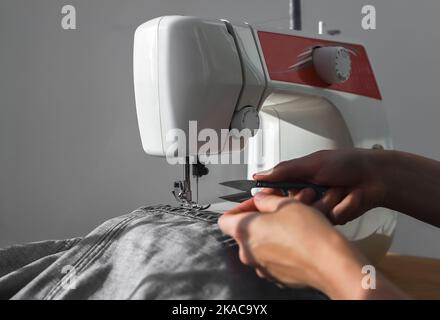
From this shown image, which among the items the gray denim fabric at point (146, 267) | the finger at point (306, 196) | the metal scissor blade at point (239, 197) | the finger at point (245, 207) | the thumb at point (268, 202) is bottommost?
the gray denim fabric at point (146, 267)

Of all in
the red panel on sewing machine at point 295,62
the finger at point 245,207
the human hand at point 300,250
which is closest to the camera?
the human hand at point 300,250

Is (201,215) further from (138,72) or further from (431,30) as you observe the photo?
(431,30)

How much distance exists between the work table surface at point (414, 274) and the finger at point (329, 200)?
7.0 inches

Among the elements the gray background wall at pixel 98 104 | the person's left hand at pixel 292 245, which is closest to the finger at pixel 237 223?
the person's left hand at pixel 292 245

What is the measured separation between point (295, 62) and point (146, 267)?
0.51m

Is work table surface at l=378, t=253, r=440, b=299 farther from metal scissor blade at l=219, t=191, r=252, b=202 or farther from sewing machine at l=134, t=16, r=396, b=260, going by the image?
metal scissor blade at l=219, t=191, r=252, b=202

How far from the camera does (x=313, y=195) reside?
0.57 meters

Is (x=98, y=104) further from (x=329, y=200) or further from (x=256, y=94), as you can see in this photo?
(x=329, y=200)

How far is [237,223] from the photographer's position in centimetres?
44

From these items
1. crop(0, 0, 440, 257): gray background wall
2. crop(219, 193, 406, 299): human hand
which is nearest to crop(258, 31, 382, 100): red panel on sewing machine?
crop(219, 193, 406, 299): human hand

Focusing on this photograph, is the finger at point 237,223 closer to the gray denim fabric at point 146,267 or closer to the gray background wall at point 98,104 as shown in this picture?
the gray denim fabric at point 146,267

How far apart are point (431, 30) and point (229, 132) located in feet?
3.15

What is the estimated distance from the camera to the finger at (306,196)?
1.84ft

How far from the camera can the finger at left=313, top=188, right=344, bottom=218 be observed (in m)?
0.57
